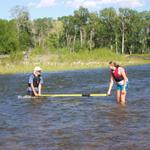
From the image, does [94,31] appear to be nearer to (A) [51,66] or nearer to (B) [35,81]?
(A) [51,66]

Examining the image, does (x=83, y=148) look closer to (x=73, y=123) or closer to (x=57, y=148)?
(x=57, y=148)

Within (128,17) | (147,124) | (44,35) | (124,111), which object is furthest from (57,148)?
(44,35)

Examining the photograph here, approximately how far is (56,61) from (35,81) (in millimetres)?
55777

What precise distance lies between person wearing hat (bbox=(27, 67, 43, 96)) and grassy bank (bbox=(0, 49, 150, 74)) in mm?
39301

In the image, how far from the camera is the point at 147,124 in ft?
49.2

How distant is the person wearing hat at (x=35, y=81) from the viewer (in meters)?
23.0

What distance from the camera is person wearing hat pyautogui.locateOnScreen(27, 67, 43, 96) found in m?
23.0

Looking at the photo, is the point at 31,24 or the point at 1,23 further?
the point at 31,24

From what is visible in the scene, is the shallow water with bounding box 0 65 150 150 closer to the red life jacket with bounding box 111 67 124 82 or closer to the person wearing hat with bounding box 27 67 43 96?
the person wearing hat with bounding box 27 67 43 96

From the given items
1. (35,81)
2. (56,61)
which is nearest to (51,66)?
(56,61)

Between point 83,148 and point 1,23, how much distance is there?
92.7 m

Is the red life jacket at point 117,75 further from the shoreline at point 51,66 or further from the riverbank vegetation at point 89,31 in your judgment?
the riverbank vegetation at point 89,31

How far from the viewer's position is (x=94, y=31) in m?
136

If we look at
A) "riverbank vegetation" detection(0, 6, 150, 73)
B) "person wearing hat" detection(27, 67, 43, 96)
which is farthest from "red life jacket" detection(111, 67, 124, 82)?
"riverbank vegetation" detection(0, 6, 150, 73)
